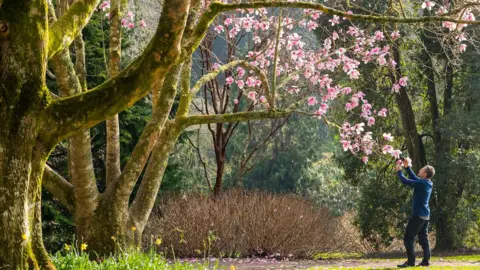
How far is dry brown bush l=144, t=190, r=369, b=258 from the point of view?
1033 cm

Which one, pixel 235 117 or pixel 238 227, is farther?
pixel 238 227

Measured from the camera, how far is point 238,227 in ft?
34.4

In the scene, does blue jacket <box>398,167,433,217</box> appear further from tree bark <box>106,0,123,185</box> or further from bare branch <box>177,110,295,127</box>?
tree bark <box>106,0,123,185</box>

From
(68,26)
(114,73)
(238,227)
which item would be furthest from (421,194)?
(68,26)

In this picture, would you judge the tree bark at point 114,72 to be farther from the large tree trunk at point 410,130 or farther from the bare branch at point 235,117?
the large tree trunk at point 410,130

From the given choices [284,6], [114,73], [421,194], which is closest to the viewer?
[284,6]

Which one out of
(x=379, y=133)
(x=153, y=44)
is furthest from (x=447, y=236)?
(x=153, y=44)

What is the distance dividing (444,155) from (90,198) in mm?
10099

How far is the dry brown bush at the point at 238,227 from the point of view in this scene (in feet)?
33.9

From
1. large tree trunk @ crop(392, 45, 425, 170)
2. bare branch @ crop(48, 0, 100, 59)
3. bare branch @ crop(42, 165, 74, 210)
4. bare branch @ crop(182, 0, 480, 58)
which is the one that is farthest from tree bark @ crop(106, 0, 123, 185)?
large tree trunk @ crop(392, 45, 425, 170)

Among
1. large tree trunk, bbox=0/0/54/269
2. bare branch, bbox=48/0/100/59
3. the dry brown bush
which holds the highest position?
bare branch, bbox=48/0/100/59

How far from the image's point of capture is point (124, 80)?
414 centimetres

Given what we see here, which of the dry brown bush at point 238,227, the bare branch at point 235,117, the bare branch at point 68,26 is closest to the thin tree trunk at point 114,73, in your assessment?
the bare branch at point 235,117

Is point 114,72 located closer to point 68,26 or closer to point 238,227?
point 68,26
